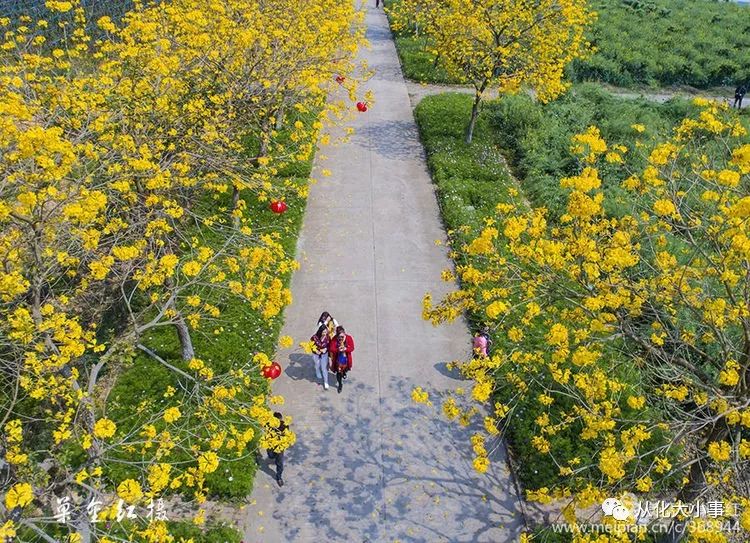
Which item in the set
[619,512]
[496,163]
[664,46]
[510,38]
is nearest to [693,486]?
[619,512]

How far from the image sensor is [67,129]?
9695 millimetres

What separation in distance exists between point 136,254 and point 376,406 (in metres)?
5.54

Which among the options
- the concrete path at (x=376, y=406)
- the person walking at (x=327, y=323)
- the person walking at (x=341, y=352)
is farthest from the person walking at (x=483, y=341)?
the person walking at (x=327, y=323)

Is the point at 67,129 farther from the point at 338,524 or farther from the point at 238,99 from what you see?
the point at 338,524

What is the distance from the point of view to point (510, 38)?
1836cm

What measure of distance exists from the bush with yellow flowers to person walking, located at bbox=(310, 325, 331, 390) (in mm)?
1218

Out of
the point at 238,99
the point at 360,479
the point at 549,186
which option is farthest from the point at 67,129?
the point at 549,186

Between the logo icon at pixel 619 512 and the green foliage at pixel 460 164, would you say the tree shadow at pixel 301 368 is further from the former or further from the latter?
the logo icon at pixel 619 512

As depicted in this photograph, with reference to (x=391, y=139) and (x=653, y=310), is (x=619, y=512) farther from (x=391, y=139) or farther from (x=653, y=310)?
(x=391, y=139)

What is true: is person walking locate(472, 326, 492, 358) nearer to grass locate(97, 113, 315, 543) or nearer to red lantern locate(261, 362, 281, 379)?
red lantern locate(261, 362, 281, 379)

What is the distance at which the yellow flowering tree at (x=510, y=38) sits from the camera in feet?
58.3

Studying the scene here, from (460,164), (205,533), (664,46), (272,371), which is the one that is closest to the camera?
(205,533)

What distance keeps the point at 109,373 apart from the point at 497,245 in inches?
377

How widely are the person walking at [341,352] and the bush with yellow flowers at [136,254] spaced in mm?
1553
